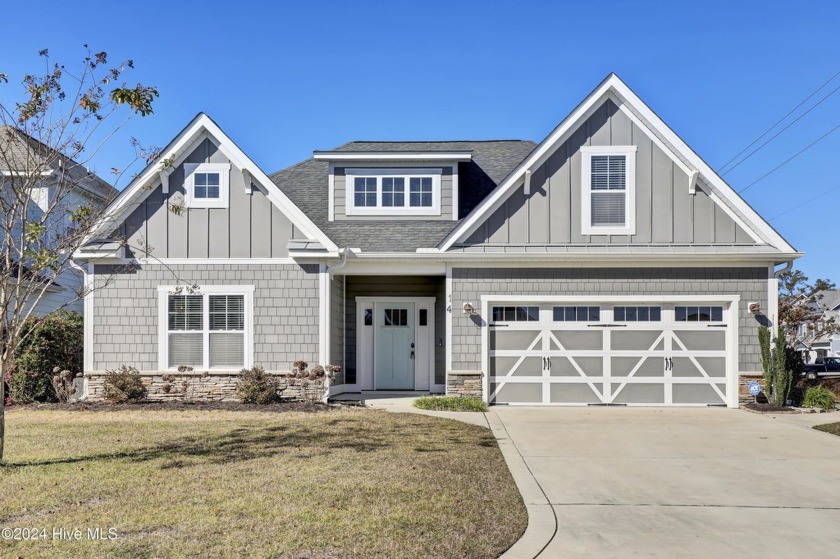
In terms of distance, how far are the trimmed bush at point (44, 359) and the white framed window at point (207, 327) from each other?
2353mm

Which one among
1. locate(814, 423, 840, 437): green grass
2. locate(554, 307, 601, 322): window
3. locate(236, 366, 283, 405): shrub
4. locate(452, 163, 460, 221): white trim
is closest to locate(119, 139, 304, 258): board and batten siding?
locate(236, 366, 283, 405): shrub

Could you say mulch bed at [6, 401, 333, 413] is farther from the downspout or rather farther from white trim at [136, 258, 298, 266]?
white trim at [136, 258, 298, 266]

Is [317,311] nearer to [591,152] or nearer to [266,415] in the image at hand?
[266,415]

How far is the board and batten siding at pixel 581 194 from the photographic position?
48.4 feet

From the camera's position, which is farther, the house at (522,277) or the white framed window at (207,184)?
the white framed window at (207,184)

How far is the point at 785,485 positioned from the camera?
7777 mm

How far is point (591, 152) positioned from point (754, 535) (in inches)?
398

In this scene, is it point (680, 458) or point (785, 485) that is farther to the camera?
point (680, 458)

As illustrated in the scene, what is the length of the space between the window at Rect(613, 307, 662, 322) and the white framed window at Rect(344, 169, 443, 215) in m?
4.62

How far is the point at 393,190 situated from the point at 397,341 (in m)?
3.60

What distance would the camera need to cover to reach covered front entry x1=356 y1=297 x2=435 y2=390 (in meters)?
17.1

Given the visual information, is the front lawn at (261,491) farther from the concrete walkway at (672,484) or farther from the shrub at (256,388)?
the shrub at (256,388)

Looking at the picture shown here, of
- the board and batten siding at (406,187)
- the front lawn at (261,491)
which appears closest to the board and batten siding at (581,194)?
the board and batten siding at (406,187)

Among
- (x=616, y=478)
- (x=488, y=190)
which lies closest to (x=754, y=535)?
(x=616, y=478)
